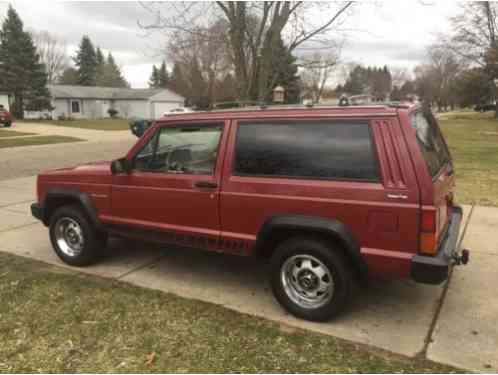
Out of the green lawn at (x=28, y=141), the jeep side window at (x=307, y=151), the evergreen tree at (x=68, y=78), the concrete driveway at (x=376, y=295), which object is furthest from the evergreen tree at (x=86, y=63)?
the jeep side window at (x=307, y=151)

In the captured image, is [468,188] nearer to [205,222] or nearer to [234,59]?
[234,59]

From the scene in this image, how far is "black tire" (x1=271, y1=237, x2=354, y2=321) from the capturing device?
10.3 feet

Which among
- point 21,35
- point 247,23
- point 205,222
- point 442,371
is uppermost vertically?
point 21,35

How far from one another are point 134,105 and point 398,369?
54.9 metres

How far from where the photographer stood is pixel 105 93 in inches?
2131

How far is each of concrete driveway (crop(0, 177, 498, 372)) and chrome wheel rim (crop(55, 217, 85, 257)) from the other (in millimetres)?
208

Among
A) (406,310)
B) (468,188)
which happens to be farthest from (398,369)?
(468,188)

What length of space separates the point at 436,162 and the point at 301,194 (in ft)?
4.08

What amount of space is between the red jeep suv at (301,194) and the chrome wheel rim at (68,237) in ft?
1.43

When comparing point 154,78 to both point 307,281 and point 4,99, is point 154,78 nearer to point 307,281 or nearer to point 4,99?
point 4,99

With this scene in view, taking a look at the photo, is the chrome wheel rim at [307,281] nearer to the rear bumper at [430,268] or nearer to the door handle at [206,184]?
the rear bumper at [430,268]

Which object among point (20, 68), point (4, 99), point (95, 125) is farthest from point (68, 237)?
point (4, 99)

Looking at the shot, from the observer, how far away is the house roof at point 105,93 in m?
49.1

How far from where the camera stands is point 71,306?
143 inches
